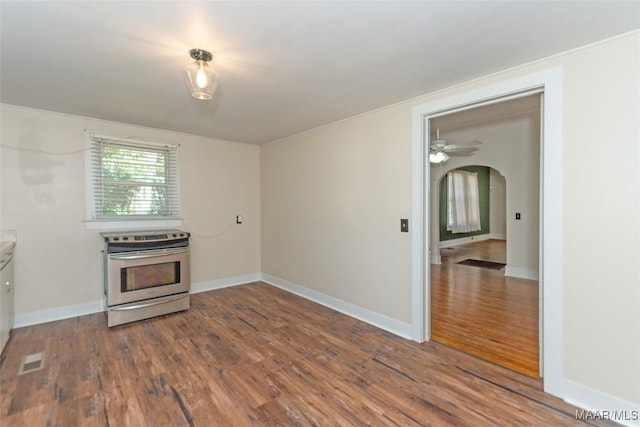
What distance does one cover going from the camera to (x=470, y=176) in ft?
33.2

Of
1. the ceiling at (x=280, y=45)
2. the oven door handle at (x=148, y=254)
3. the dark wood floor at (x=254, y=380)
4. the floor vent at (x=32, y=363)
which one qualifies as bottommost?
the dark wood floor at (x=254, y=380)

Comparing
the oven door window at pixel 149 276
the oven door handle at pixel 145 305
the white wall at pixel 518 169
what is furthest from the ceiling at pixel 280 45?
the white wall at pixel 518 169

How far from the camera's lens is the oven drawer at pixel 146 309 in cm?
316

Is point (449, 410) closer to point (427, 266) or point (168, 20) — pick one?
point (427, 266)

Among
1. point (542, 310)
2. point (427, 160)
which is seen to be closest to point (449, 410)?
point (542, 310)

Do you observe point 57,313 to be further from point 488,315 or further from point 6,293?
point 488,315

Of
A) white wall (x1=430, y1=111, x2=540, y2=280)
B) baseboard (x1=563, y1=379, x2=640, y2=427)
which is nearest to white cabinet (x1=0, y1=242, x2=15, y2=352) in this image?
baseboard (x1=563, y1=379, x2=640, y2=427)

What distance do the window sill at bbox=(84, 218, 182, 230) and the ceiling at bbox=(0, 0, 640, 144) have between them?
137cm

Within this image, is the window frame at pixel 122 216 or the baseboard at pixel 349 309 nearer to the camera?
the baseboard at pixel 349 309

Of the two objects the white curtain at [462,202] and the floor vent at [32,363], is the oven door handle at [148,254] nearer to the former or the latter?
the floor vent at [32,363]

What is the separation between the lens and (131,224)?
381 centimetres

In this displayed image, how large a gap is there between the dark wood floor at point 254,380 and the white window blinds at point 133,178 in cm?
142

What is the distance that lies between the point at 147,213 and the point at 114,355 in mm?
1913

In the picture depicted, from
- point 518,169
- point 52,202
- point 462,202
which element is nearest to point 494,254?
point 462,202
